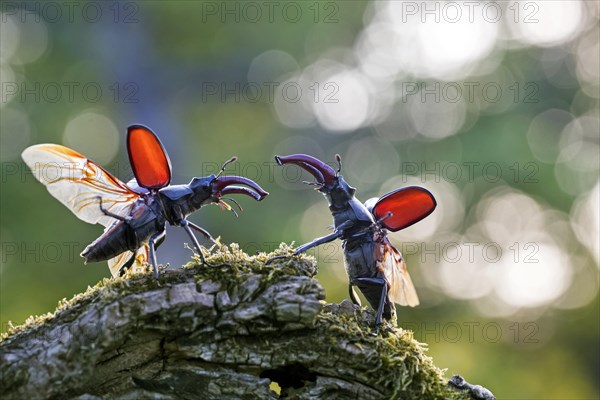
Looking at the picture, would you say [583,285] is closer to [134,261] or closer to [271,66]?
[271,66]

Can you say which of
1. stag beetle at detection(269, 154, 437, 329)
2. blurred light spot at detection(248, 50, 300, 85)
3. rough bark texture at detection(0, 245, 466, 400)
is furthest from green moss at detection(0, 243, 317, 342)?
blurred light spot at detection(248, 50, 300, 85)

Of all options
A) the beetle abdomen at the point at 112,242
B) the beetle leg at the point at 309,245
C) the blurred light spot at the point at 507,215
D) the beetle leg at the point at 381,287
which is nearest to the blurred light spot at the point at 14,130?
the blurred light spot at the point at 507,215

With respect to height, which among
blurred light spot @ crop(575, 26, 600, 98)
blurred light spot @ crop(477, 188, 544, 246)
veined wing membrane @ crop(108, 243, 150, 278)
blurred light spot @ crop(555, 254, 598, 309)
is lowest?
veined wing membrane @ crop(108, 243, 150, 278)

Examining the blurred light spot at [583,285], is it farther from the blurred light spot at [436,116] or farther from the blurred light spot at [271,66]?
the blurred light spot at [271,66]

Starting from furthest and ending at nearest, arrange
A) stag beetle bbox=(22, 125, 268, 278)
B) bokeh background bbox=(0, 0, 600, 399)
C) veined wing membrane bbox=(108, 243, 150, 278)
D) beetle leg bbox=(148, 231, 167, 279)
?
bokeh background bbox=(0, 0, 600, 399) → veined wing membrane bbox=(108, 243, 150, 278) → stag beetle bbox=(22, 125, 268, 278) → beetle leg bbox=(148, 231, 167, 279)

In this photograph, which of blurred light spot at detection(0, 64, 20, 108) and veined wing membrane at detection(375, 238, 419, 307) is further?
blurred light spot at detection(0, 64, 20, 108)

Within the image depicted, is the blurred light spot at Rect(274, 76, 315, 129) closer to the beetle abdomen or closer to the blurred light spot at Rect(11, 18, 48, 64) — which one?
the blurred light spot at Rect(11, 18, 48, 64)
